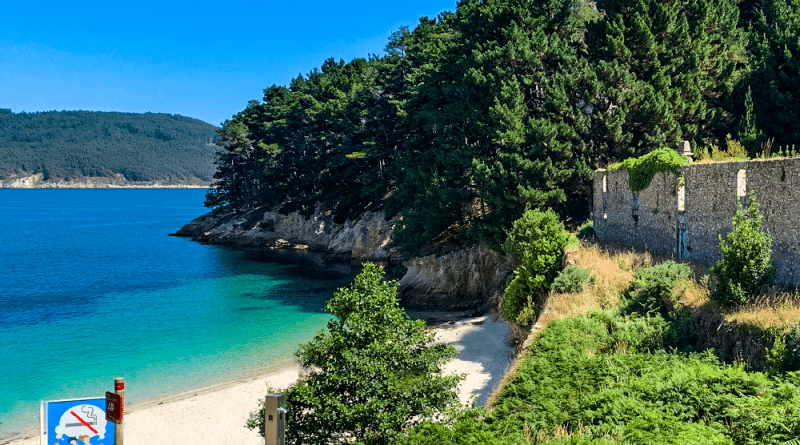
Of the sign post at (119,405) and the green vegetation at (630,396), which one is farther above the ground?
the sign post at (119,405)

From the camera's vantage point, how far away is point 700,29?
1334 inches

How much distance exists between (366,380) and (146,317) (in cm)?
3124

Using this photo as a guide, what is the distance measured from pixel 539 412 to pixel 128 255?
2761 inches

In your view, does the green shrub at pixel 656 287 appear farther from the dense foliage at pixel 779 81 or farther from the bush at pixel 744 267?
the dense foliage at pixel 779 81

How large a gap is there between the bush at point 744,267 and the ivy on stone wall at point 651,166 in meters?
6.62

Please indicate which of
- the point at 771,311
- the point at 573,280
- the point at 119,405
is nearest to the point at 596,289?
the point at 573,280

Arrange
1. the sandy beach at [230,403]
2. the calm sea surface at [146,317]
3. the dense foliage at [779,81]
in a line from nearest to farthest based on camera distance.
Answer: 1. the sandy beach at [230,403]
2. the calm sea surface at [146,317]
3. the dense foliage at [779,81]

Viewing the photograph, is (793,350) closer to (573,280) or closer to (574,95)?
(573,280)

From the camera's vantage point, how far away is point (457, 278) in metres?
41.4

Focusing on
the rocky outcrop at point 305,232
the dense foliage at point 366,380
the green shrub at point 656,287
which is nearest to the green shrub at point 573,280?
the green shrub at point 656,287

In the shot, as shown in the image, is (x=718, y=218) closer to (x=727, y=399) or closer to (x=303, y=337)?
(x=727, y=399)

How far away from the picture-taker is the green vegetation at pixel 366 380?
42.1 feet

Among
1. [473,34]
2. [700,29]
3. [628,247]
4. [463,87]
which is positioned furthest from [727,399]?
[473,34]

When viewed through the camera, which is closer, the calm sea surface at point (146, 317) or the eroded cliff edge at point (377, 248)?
the calm sea surface at point (146, 317)
